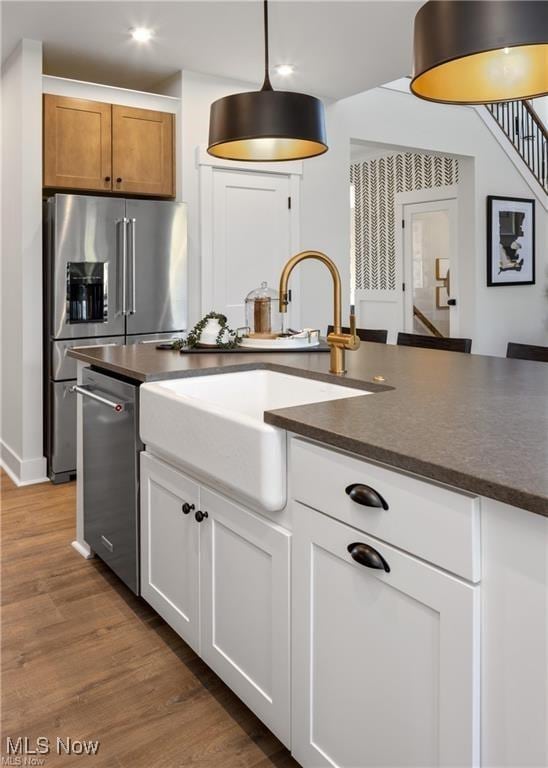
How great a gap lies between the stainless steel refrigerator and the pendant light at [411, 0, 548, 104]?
2584 mm

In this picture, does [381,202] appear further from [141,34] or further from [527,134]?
[141,34]

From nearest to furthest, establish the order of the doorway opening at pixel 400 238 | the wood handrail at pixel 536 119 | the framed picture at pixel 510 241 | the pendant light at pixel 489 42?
the pendant light at pixel 489 42, the framed picture at pixel 510 241, the wood handrail at pixel 536 119, the doorway opening at pixel 400 238

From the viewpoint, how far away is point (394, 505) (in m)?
1.17

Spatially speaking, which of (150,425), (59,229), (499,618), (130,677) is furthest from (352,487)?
(59,229)

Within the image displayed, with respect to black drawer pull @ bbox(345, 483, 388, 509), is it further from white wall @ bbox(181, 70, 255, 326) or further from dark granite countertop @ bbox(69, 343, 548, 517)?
white wall @ bbox(181, 70, 255, 326)

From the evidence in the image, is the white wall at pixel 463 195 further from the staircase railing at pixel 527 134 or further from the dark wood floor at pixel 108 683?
the dark wood floor at pixel 108 683

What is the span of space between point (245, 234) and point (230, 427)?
11.5ft

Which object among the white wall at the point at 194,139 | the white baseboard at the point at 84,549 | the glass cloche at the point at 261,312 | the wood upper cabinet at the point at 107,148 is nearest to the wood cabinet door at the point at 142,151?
the wood upper cabinet at the point at 107,148

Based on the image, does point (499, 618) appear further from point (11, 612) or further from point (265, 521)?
point (11, 612)

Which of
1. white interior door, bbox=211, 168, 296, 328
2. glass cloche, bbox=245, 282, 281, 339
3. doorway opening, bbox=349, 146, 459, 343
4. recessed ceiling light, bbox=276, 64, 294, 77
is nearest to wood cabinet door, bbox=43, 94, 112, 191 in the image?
white interior door, bbox=211, 168, 296, 328

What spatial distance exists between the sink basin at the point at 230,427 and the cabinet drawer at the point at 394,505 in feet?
0.23

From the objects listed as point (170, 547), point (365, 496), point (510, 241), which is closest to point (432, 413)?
point (365, 496)

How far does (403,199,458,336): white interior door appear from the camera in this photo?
7.50 metres

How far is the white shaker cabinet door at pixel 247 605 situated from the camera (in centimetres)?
154
